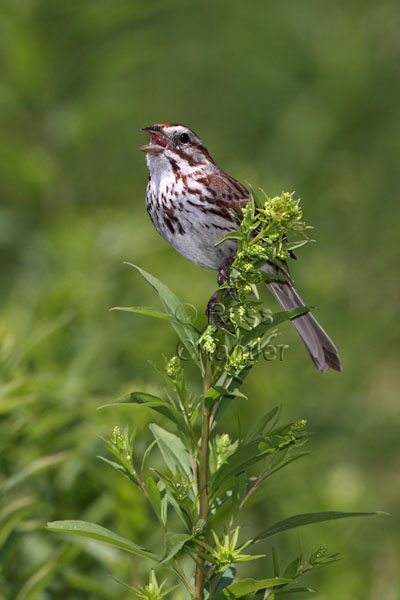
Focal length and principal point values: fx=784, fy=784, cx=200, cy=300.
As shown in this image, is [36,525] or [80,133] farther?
[80,133]

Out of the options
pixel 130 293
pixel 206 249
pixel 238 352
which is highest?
pixel 130 293

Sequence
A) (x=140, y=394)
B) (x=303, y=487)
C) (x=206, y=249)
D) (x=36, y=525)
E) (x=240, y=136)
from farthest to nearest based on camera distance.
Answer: (x=240, y=136)
(x=303, y=487)
(x=36, y=525)
(x=206, y=249)
(x=140, y=394)

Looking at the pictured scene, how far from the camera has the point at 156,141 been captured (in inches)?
68.2

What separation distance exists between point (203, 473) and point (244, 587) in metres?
0.16

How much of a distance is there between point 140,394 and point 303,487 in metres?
2.02

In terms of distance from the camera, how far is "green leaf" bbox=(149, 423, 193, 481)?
1133mm

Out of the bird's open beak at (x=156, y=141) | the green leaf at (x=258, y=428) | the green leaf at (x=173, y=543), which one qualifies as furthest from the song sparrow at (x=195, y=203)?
the green leaf at (x=173, y=543)

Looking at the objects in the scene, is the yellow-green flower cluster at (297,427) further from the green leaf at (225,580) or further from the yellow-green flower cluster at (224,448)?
the green leaf at (225,580)

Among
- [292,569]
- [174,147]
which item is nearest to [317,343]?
[292,569]

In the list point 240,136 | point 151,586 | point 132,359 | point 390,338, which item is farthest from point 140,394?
point 240,136

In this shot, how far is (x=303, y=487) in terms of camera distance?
292 cm

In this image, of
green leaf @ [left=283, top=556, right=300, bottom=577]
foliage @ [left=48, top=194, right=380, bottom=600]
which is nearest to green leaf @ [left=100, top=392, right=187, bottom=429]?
foliage @ [left=48, top=194, right=380, bottom=600]

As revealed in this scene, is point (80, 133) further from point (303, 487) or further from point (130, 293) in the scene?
point (303, 487)

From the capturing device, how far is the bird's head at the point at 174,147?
1711 mm
